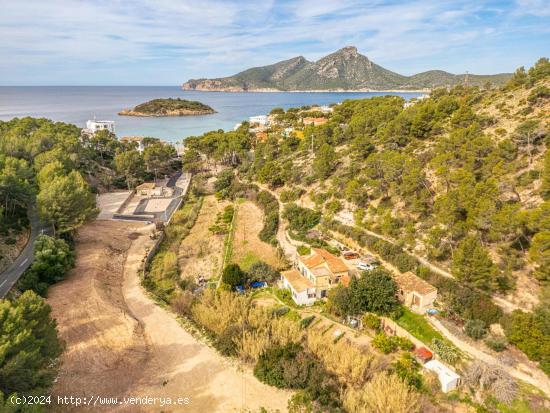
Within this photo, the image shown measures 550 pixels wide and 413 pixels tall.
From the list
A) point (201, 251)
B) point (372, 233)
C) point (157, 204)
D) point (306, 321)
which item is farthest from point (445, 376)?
point (157, 204)

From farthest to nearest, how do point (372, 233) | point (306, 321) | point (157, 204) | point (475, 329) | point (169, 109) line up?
point (169, 109) → point (157, 204) → point (372, 233) → point (306, 321) → point (475, 329)

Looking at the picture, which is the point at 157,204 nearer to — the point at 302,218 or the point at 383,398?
the point at 302,218

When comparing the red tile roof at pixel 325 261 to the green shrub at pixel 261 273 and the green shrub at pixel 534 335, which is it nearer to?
the green shrub at pixel 261 273

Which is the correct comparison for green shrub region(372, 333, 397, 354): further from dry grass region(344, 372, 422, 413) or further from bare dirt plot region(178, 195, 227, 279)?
bare dirt plot region(178, 195, 227, 279)

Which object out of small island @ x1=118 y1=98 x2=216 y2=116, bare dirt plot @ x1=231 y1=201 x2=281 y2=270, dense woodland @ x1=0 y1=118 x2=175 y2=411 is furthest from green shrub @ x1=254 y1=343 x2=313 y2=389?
small island @ x1=118 y1=98 x2=216 y2=116

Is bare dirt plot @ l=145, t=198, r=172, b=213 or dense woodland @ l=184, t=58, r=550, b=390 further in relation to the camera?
bare dirt plot @ l=145, t=198, r=172, b=213

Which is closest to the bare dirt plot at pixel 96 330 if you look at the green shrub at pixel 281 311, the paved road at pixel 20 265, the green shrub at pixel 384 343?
the paved road at pixel 20 265
